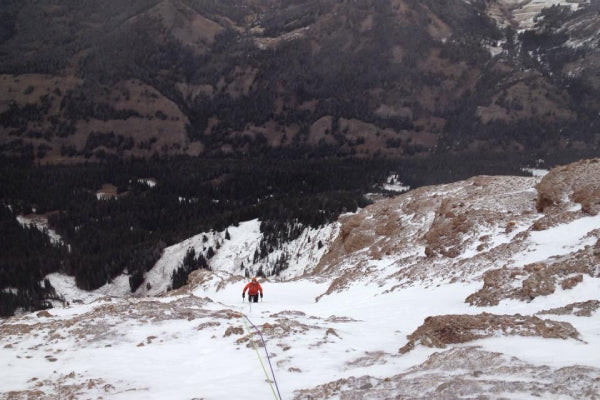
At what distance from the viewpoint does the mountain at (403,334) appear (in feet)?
29.0

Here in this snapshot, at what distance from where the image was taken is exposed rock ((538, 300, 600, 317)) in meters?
11.1

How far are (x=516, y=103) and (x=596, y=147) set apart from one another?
4019cm

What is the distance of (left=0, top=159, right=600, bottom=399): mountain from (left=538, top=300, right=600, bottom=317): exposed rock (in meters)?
0.03

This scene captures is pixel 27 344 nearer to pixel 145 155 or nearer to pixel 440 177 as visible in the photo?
pixel 440 177

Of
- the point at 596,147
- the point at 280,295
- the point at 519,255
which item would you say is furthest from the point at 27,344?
the point at 596,147

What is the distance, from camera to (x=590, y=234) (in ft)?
52.4

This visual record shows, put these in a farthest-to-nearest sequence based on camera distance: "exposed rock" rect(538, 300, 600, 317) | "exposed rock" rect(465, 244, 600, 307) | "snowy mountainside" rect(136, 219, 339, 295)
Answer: "snowy mountainside" rect(136, 219, 339, 295) < "exposed rock" rect(465, 244, 600, 307) < "exposed rock" rect(538, 300, 600, 317)

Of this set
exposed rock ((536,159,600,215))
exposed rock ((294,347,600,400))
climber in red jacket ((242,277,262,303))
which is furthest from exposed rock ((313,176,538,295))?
exposed rock ((294,347,600,400))

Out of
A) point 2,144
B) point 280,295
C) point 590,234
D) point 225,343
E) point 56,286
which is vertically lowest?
point 56,286

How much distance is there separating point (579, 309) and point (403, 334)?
16.3 ft

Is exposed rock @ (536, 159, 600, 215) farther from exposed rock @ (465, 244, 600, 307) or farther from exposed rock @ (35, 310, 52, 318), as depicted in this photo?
exposed rock @ (35, 310, 52, 318)

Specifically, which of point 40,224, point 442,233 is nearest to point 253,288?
point 442,233

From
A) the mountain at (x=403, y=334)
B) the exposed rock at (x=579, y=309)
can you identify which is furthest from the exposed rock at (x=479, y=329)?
the exposed rock at (x=579, y=309)

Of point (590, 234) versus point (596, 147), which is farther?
point (596, 147)
